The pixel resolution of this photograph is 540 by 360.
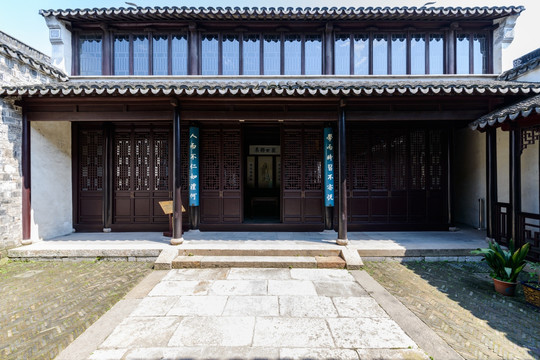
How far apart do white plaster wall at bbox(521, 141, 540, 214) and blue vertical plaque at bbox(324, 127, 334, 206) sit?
4.41 meters

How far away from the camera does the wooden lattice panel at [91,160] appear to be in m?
7.50

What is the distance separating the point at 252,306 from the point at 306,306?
0.78 m

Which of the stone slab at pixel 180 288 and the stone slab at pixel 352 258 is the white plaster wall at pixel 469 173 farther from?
the stone slab at pixel 180 288

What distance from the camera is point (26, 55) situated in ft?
19.7

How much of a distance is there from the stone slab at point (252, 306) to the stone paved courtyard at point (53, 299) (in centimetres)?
181

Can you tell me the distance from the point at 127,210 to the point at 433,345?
25.3 feet

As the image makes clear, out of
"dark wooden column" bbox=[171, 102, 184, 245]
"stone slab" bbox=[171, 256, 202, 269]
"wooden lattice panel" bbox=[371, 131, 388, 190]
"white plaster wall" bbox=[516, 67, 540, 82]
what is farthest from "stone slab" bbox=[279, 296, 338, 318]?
"white plaster wall" bbox=[516, 67, 540, 82]

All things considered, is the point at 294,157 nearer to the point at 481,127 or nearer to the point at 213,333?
the point at 481,127

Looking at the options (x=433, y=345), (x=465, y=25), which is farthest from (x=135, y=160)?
(x=465, y=25)

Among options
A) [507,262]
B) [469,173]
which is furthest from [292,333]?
[469,173]

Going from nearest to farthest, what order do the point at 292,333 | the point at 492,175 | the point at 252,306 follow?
the point at 292,333 → the point at 252,306 → the point at 492,175

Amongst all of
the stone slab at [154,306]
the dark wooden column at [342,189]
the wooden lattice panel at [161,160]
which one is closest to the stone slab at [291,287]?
the stone slab at [154,306]

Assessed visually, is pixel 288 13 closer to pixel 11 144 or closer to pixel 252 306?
pixel 252 306

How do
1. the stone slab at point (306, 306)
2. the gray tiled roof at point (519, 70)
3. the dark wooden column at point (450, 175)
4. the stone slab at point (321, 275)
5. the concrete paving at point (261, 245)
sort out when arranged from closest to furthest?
1. the stone slab at point (306, 306)
2. the stone slab at point (321, 275)
3. the concrete paving at point (261, 245)
4. the gray tiled roof at point (519, 70)
5. the dark wooden column at point (450, 175)
